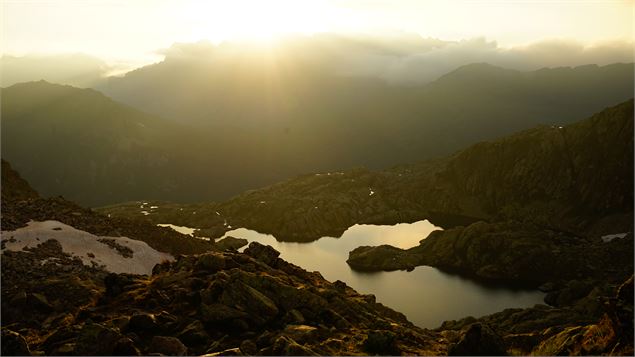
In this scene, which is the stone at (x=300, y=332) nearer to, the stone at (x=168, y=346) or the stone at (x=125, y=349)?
the stone at (x=168, y=346)

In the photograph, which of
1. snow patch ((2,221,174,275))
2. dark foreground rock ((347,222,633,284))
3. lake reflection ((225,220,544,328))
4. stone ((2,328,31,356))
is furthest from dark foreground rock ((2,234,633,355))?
dark foreground rock ((347,222,633,284))

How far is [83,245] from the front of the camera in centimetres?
5428

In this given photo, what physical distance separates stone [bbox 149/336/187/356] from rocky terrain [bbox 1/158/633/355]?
6 cm

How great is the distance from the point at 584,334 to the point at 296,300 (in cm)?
1944

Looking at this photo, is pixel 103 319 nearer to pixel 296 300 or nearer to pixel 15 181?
pixel 296 300

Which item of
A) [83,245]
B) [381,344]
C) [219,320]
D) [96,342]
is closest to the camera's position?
[96,342]

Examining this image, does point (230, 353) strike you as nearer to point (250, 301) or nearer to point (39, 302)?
point (250, 301)

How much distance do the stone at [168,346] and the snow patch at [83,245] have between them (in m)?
26.3

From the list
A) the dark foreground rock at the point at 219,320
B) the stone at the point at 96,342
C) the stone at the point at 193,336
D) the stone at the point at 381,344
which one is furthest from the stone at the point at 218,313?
the stone at the point at 381,344

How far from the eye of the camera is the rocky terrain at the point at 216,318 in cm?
2748

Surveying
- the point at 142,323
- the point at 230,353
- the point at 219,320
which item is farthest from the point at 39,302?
the point at 230,353

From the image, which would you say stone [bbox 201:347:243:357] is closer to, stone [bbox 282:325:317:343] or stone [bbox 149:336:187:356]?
stone [bbox 149:336:187:356]

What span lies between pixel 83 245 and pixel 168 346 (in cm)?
3179

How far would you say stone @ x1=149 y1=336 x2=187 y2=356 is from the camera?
27922 millimetres
